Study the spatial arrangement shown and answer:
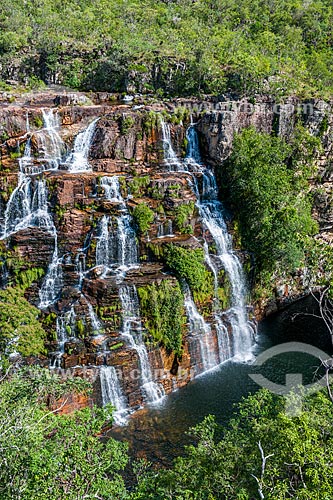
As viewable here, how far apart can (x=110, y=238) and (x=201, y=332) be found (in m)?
7.78

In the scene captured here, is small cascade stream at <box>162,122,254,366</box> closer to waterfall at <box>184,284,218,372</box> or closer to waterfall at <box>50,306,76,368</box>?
waterfall at <box>184,284,218,372</box>

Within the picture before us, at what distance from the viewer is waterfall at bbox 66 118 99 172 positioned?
29.2m

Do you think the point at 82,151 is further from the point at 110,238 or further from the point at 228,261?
the point at 228,261

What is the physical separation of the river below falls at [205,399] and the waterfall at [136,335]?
741 mm

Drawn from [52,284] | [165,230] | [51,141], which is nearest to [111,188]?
[165,230]

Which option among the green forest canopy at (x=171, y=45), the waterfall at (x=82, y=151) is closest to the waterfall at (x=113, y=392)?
the waterfall at (x=82, y=151)

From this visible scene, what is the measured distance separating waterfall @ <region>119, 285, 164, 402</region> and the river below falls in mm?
741

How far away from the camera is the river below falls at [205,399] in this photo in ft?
63.3

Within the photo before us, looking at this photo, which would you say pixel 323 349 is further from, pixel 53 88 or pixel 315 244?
pixel 53 88

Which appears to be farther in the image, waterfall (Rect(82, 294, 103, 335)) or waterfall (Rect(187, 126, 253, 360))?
waterfall (Rect(187, 126, 253, 360))

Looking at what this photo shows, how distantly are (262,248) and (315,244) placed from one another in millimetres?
4767

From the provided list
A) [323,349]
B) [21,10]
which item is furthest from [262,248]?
→ [21,10]

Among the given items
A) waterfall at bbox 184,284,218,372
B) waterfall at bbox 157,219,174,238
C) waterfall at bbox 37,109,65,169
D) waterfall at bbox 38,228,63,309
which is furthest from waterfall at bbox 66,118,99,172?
waterfall at bbox 184,284,218,372

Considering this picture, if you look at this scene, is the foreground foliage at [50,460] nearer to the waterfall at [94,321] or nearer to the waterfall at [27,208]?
the waterfall at [94,321]
